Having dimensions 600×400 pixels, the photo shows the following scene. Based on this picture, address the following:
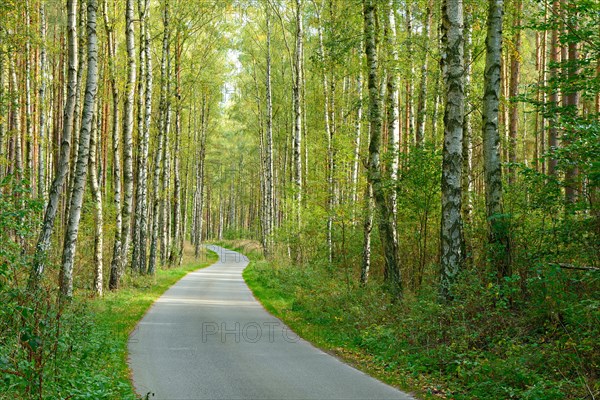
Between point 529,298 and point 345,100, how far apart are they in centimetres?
2455

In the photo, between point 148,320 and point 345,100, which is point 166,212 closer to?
point 345,100

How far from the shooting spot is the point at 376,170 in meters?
13.7

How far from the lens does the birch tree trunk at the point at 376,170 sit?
1323cm

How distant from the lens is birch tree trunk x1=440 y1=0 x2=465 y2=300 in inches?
397

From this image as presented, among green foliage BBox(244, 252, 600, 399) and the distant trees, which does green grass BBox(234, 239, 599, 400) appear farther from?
the distant trees

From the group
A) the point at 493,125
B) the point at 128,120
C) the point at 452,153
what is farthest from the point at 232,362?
the point at 128,120

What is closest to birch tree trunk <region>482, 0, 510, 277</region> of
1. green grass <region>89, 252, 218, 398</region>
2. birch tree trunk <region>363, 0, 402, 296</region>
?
birch tree trunk <region>363, 0, 402, 296</region>

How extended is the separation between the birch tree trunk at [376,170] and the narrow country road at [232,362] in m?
3.06

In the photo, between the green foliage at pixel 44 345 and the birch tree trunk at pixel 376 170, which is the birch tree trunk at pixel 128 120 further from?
the green foliage at pixel 44 345

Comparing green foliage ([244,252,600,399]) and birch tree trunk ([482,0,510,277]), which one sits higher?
birch tree trunk ([482,0,510,277])

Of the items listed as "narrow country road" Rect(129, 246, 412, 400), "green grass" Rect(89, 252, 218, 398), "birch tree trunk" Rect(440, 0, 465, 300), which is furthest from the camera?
"birch tree trunk" Rect(440, 0, 465, 300)

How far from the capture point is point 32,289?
7.89 m

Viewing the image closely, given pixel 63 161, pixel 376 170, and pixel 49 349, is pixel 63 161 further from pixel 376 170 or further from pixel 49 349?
pixel 376 170

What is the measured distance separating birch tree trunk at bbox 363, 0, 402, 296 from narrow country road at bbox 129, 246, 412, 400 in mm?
3059
